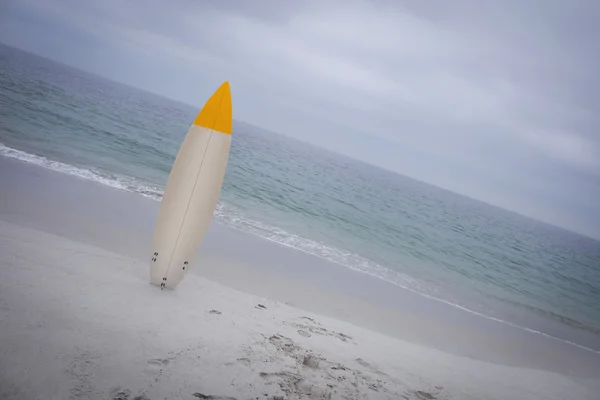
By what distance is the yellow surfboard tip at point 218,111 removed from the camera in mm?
5605

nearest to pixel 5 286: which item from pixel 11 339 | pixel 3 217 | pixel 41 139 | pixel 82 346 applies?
pixel 11 339

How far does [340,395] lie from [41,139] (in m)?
18.0

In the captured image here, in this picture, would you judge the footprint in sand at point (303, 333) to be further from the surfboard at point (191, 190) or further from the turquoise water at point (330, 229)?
the turquoise water at point (330, 229)

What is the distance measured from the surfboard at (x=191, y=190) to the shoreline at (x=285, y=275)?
1672 millimetres

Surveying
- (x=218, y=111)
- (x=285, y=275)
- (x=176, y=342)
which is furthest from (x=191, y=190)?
(x=285, y=275)

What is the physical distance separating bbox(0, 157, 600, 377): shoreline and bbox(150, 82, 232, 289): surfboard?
65.8 inches

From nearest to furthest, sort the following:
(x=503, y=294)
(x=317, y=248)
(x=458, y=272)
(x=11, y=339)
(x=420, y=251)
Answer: (x=11, y=339) → (x=317, y=248) → (x=503, y=294) → (x=458, y=272) → (x=420, y=251)

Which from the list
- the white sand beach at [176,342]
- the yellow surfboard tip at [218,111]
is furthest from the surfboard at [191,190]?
the white sand beach at [176,342]

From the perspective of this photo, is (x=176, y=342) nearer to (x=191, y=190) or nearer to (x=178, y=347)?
(x=178, y=347)

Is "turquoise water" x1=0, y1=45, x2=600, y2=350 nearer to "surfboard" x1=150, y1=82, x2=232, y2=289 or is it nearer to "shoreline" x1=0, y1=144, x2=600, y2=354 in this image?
"shoreline" x1=0, y1=144, x2=600, y2=354

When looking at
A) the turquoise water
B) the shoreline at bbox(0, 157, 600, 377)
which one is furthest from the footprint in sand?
the turquoise water

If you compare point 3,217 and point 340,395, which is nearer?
point 340,395

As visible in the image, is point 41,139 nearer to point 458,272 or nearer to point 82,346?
point 82,346

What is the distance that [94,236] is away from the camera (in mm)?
7559
